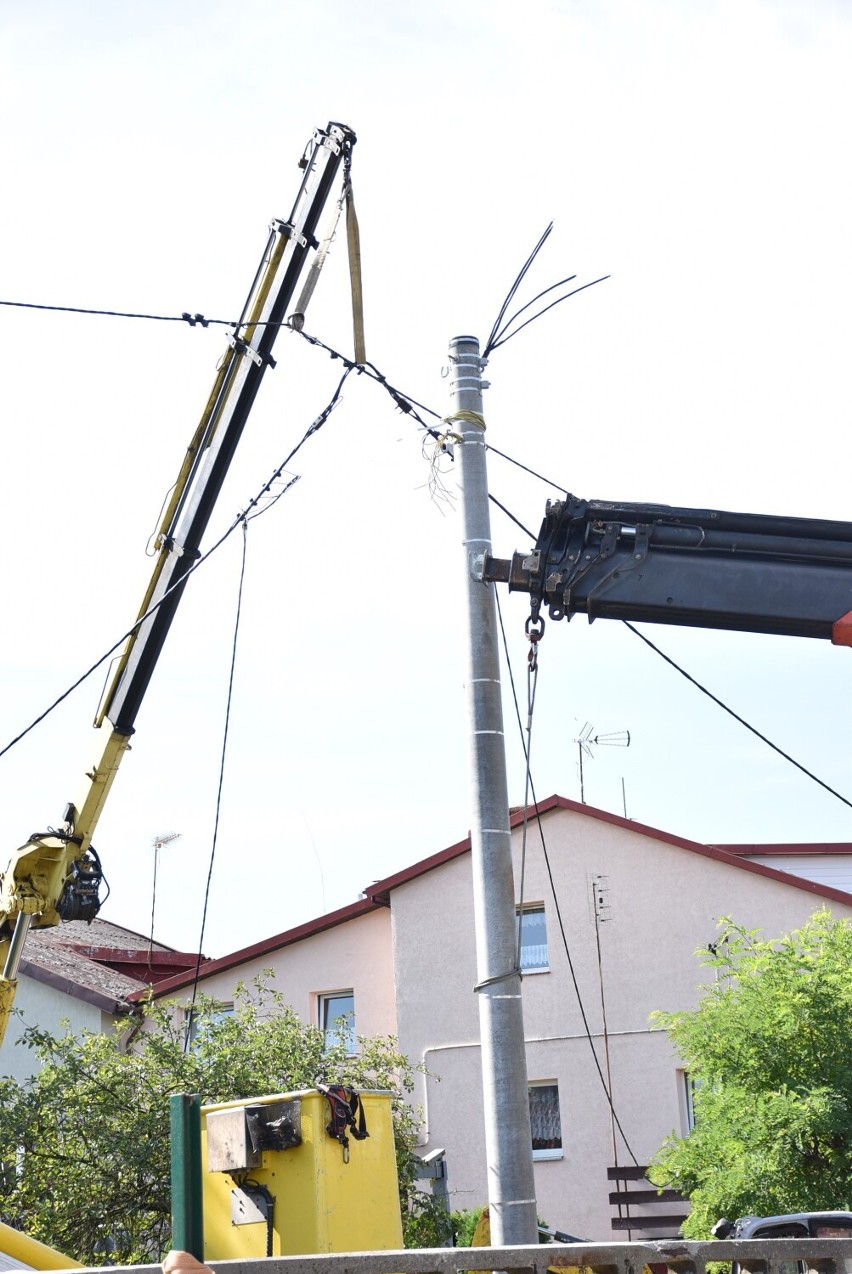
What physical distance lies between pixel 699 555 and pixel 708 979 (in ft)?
46.4

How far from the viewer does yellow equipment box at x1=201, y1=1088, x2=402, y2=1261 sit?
24.4 feet

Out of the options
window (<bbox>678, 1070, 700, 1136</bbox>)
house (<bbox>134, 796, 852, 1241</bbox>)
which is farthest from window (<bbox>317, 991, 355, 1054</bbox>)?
window (<bbox>678, 1070, 700, 1136</bbox>)

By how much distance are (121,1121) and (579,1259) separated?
11.4 meters

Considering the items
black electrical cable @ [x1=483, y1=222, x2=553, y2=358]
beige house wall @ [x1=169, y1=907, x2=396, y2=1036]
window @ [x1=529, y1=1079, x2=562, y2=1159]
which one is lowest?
window @ [x1=529, y1=1079, x2=562, y2=1159]

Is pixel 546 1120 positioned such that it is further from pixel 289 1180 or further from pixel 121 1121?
pixel 289 1180

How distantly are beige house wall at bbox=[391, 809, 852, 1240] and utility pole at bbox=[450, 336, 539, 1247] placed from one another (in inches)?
526

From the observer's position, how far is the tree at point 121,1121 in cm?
1458

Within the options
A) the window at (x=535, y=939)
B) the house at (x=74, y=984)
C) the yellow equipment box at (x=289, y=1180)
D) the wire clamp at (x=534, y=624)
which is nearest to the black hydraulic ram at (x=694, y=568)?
the wire clamp at (x=534, y=624)

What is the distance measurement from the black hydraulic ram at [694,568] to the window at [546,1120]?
1469 centimetres

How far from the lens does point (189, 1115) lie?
11.0 feet

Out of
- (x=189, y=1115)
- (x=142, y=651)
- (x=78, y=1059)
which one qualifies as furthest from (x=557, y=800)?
(x=189, y=1115)

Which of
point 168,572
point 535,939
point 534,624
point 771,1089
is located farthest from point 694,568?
point 535,939

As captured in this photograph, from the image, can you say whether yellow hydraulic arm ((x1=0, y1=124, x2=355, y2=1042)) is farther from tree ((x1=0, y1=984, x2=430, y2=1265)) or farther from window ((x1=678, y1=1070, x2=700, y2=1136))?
window ((x1=678, y1=1070, x2=700, y2=1136))

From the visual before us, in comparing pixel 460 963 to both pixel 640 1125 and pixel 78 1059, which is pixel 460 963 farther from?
pixel 78 1059
